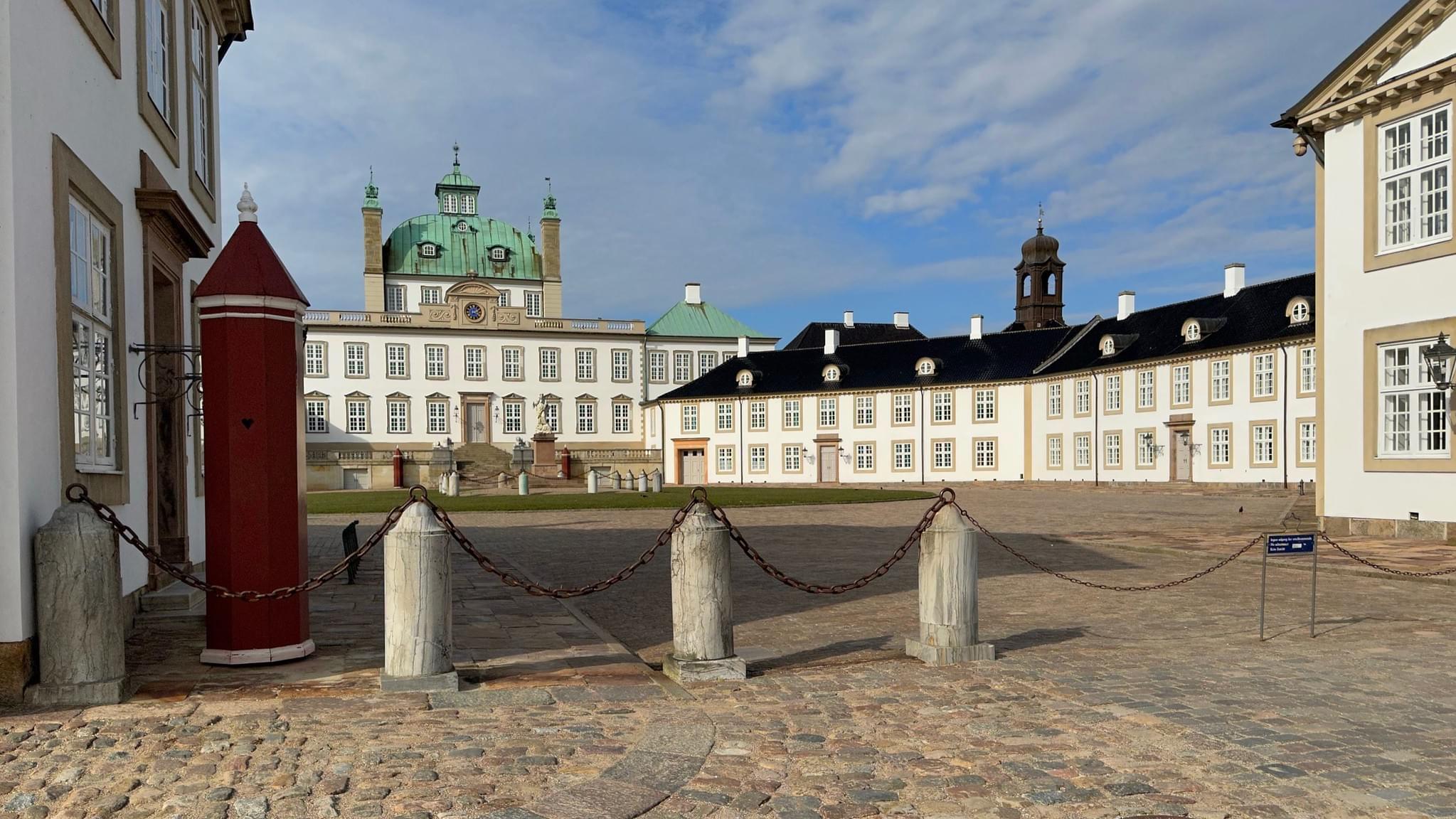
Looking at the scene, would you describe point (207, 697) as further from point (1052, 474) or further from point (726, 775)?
point (1052, 474)

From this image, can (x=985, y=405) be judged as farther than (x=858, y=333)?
No

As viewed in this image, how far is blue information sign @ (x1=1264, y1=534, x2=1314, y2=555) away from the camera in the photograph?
8703 millimetres

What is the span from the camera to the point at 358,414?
65188 millimetres

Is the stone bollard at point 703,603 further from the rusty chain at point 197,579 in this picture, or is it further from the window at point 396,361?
the window at point 396,361

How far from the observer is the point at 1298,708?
247 inches

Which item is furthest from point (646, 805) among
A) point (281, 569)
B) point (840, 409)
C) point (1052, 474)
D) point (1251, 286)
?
point (840, 409)

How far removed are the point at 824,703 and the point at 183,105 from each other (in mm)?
10547

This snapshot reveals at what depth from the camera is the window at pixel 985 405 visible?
54.8m

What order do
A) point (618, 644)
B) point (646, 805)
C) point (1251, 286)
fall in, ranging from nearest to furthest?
point (646, 805), point (618, 644), point (1251, 286)

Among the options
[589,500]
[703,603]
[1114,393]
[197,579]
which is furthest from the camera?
[1114,393]

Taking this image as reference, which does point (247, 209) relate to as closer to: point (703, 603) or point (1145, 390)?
point (703, 603)

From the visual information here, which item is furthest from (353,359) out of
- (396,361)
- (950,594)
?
(950,594)

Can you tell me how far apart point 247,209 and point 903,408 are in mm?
51337

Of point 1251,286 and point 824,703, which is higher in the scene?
point 1251,286
